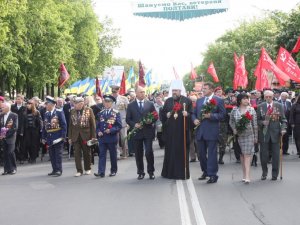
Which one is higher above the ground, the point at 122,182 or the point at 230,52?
the point at 230,52

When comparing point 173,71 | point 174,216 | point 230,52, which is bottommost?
point 174,216

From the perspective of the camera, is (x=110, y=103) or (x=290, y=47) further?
(x=290, y=47)

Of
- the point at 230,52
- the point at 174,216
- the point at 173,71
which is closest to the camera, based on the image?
the point at 174,216

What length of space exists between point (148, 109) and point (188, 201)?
3.43 m

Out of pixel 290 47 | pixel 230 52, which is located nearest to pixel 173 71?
pixel 290 47

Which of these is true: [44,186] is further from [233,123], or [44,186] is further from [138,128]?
[233,123]

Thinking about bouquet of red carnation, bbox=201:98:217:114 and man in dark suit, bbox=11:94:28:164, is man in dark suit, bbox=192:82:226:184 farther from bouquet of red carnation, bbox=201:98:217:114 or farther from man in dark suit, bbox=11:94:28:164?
man in dark suit, bbox=11:94:28:164

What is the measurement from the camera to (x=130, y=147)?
1788 cm

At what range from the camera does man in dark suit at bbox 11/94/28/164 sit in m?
16.1

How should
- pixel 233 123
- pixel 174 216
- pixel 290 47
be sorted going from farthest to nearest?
pixel 290 47 → pixel 233 123 → pixel 174 216

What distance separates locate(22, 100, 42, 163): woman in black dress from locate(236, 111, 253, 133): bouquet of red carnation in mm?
7356

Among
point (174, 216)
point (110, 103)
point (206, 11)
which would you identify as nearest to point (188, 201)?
point (174, 216)

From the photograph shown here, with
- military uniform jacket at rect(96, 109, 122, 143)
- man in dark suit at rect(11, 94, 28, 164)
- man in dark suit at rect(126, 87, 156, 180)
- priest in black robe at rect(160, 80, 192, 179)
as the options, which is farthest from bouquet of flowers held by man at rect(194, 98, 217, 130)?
man in dark suit at rect(11, 94, 28, 164)

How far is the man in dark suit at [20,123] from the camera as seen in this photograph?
52.9ft
